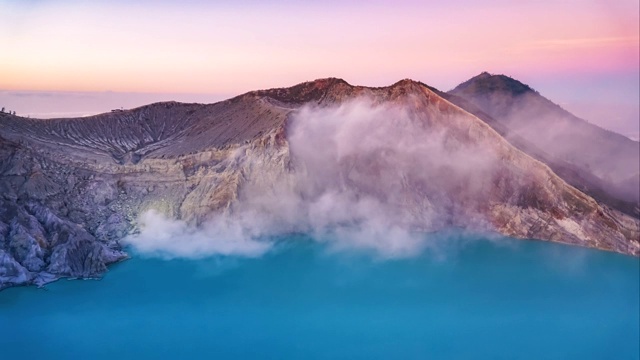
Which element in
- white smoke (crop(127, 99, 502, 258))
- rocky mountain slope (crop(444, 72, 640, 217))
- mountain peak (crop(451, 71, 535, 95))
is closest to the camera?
white smoke (crop(127, 99, 502, 258))

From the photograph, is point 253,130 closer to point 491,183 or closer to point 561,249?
point 491,183

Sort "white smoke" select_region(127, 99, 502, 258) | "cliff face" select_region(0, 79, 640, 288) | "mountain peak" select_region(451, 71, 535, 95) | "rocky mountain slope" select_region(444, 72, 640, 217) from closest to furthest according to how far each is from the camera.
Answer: "cliff face" select_region(0, 79, 640, 288)
"white smoke" select_region(127, 99, 502, 258)
"rocky mountain slope" select_region(444, 72, 640, 217)
"mountain peak" select_region(451, 71, 535, 95)

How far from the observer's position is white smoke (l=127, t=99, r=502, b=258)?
34.9 m

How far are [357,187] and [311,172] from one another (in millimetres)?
3085

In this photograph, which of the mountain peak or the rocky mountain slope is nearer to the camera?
the rocky mountain slope

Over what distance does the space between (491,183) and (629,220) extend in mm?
7833

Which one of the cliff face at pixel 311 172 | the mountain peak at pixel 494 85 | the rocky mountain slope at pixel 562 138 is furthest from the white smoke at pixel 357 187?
the mountain peak at pixel 494 85

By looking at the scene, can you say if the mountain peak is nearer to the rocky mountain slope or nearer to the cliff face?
the rocky mountain slope

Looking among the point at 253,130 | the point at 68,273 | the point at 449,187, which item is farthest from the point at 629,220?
the point at 68,273

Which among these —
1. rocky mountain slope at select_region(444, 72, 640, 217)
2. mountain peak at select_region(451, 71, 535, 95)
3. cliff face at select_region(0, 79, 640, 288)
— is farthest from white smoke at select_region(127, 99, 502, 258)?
mountain peak at select_region(451, 71, 535, 95)

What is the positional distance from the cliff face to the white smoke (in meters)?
0.09

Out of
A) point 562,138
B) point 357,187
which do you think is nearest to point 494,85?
point 562,138

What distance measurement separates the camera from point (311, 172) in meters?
38.3

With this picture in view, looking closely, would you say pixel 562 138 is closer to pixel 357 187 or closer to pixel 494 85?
pixel 494 85
